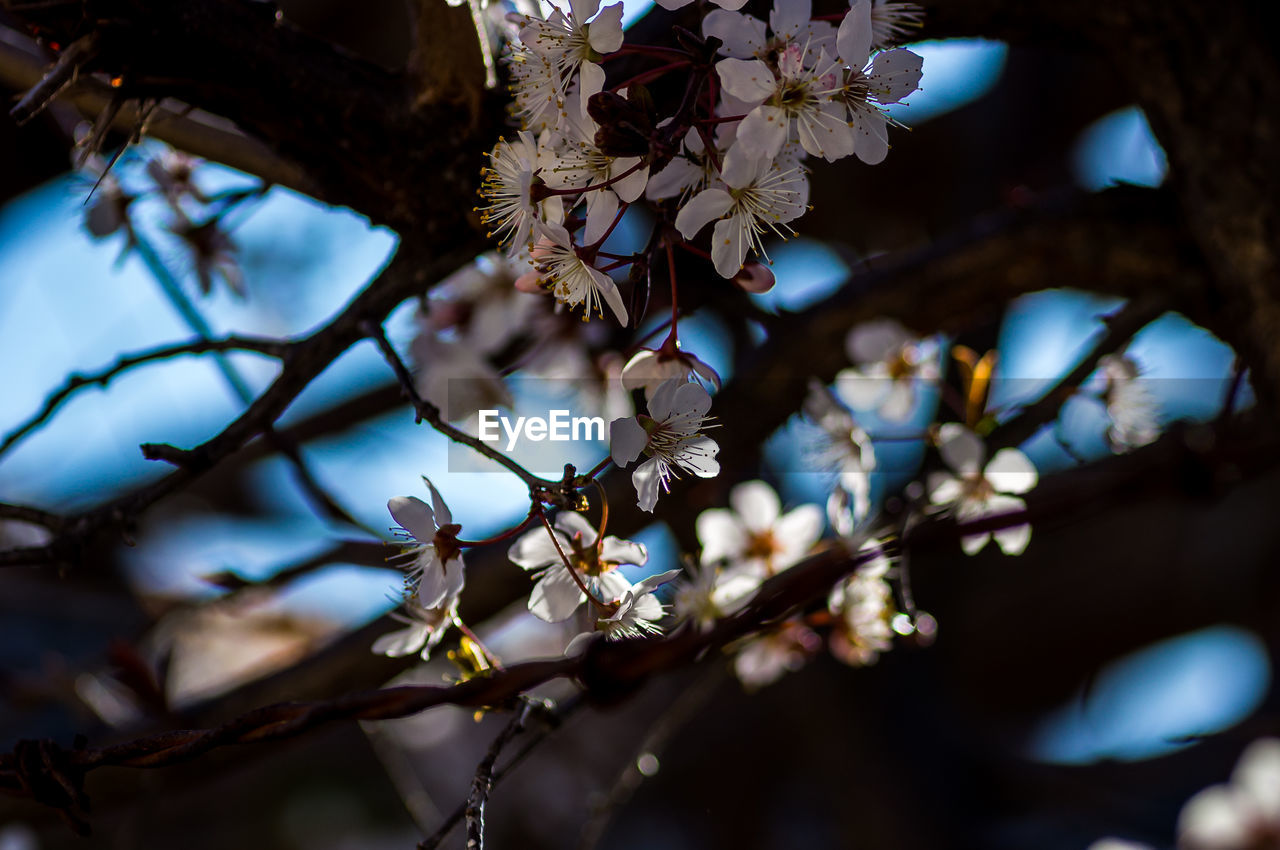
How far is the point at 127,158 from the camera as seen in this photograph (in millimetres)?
1029

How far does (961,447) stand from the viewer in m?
0.96

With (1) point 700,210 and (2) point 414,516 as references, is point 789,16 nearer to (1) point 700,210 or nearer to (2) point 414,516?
(1) point 700,210

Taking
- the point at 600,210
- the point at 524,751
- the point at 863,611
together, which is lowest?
the point at 863,611

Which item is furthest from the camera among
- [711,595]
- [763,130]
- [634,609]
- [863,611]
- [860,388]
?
[860,388]

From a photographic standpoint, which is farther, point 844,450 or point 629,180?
point 844,450

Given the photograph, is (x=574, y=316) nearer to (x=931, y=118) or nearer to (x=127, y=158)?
(x=127, y=158)

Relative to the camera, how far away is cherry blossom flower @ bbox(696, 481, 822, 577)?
100 centimetres

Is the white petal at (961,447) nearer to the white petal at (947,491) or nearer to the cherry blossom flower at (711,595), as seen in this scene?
the white petal at (947,491)

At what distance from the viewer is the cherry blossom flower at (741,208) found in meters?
0.54

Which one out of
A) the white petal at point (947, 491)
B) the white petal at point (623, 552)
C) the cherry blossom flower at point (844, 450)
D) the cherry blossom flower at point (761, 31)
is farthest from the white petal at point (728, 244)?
the white petal at point (947, 491)

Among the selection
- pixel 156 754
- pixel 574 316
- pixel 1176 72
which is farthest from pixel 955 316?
pixel 156 754

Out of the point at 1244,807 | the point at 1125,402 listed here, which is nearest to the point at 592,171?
the point at 1125,402

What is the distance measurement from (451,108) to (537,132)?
0.56ft

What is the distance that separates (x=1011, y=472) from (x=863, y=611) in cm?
23
